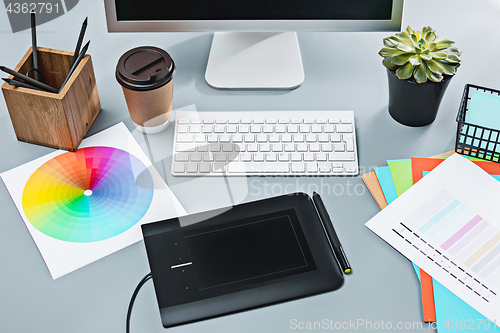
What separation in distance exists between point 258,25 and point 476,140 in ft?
1.58

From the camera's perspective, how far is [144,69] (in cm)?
87

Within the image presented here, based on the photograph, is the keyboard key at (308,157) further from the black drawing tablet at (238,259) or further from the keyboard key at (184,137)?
the keyboard key at (184,137)

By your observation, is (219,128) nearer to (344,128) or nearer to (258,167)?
(258,167)

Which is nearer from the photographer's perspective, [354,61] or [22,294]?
[22,294]

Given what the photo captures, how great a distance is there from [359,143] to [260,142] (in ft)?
0.65

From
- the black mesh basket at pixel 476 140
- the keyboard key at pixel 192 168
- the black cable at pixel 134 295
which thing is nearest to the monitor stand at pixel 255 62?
the keyboard key at pixel 192 168

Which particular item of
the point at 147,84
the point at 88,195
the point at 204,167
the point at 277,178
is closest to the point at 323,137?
the point at 277,178

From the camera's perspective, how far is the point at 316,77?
1.04 m

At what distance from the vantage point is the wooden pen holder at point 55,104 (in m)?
0.82

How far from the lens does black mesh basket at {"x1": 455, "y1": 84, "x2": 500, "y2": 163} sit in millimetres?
845

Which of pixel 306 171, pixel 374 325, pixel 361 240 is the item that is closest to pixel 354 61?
pixel 306 171

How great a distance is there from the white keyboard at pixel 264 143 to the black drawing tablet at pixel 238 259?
0.09m

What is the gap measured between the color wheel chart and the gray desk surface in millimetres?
47

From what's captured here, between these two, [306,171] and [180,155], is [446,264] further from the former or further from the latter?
[180,155]
